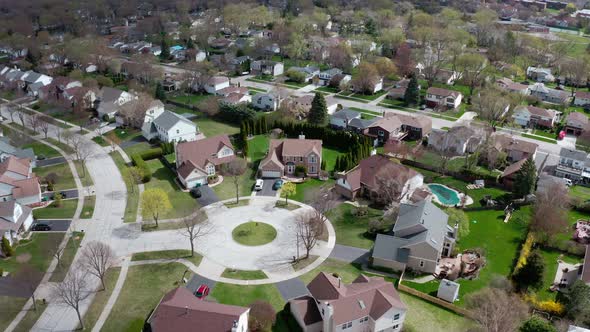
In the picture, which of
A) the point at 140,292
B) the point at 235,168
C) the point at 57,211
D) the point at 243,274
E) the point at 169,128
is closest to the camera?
the point at 140,292

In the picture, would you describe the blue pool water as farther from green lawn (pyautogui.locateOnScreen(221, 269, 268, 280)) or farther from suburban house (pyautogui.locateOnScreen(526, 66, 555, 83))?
suburban house (pyautogui.locateOnScreen(526, 66, 555, 83))

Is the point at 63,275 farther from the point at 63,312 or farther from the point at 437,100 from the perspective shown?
the point at 437,100

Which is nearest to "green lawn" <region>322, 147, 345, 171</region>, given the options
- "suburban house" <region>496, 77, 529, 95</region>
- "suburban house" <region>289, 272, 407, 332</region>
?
"suburban house" <region>289, 272, 407, 332</region>

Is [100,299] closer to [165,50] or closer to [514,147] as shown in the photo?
[514,147]

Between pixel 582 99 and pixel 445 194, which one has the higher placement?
pixel 582 99

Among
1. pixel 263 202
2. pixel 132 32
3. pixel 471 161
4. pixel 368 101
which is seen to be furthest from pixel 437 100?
pixel 132 32

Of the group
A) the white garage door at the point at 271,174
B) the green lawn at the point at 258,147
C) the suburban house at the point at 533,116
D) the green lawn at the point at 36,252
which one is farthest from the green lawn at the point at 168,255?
the suburban house at the point at 533,116

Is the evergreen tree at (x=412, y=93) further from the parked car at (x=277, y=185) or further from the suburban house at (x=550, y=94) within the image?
the parked car at (x=277, y=185)

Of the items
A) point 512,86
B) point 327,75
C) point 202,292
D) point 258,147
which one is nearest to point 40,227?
point 202,292
